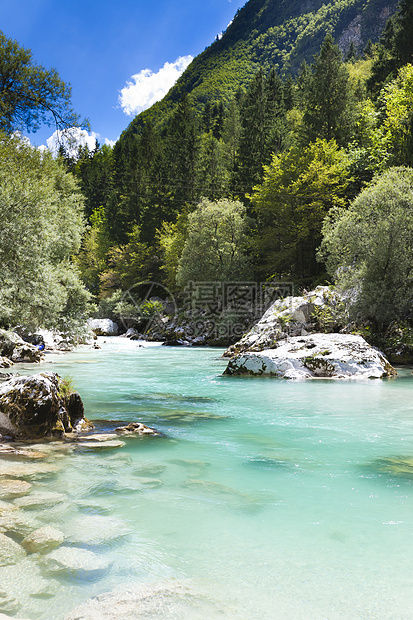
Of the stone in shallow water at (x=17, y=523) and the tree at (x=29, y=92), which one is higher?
the tree at (x=29, y=92)

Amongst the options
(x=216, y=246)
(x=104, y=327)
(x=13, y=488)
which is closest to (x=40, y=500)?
(x=13, y=488)

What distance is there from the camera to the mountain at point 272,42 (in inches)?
4532

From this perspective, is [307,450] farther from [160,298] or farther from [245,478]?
[160,298]

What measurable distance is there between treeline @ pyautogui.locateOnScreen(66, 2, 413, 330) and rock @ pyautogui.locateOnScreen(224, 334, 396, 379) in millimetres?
7990

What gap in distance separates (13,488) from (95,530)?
4.19 feet

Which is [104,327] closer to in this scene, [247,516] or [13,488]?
[13,488]

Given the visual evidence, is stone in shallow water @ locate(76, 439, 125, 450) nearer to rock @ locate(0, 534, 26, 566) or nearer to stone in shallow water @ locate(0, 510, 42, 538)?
stone in shallow water @ locate(0, 510, 42, 538)

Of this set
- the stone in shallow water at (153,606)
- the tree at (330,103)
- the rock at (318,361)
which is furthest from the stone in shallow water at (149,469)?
the tree at (330,103)

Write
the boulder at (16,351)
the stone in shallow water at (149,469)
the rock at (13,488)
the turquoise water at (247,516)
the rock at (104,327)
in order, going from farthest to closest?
the rock at (104,327) < the boulder at (16,351) < the stone in shallow water at (149,469) < the rock at (13,488) < the turquoise water at (247,516)

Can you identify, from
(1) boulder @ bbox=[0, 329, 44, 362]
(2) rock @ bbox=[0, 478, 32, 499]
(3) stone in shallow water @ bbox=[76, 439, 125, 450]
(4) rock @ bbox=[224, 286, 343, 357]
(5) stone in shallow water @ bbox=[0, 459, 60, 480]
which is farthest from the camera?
(1) boulder @ bbox=[0, 329, 44, 362]

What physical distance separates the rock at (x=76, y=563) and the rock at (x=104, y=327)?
38.2 m

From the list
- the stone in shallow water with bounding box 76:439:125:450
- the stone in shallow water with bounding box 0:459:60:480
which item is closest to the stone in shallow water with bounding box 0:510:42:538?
the stone in shallow water with bounding box 0:459:60:480

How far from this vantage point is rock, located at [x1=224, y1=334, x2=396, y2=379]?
13.4 metres

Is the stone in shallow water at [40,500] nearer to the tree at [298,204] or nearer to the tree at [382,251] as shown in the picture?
the tree at [382,251]
